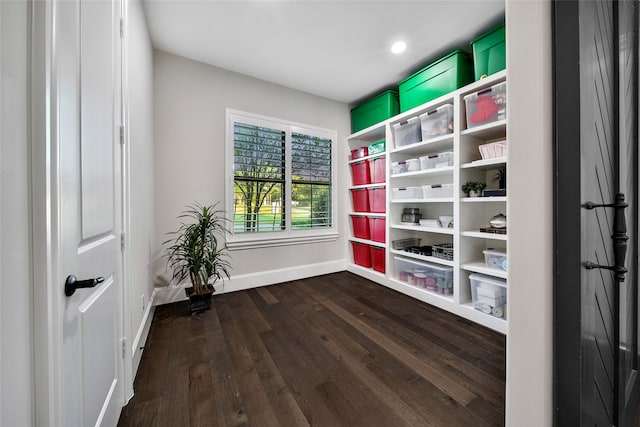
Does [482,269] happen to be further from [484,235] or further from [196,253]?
[196,253]

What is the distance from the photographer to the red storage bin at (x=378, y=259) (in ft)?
10.1

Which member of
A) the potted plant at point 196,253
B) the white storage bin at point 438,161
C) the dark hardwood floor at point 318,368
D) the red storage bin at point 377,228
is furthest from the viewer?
the red storage bin at point 377,228

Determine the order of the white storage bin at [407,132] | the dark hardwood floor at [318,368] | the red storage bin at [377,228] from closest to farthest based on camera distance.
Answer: the dark hardwood floor at [318,368], the white storage bin at [407,132], the red storage bin at [377,228]

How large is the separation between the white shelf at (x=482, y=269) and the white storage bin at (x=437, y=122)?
1284 mm

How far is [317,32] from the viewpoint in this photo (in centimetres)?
216

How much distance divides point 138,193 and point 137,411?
130cm

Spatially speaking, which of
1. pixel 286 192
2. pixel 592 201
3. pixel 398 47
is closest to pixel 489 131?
pixel 398 47

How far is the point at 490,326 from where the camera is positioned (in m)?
1.97

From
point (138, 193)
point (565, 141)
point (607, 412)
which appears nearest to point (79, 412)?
point (138, 193)

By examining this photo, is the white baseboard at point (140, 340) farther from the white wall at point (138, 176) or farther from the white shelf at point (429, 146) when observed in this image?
the white shelf at point (429, 146)

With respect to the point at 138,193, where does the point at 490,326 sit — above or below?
below

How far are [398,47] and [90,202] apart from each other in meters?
2.71

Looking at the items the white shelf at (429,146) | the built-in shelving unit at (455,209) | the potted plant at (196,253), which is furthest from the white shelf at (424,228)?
the potted plant at (196,253)

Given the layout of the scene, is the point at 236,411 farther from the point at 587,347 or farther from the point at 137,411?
the point at 587,347
